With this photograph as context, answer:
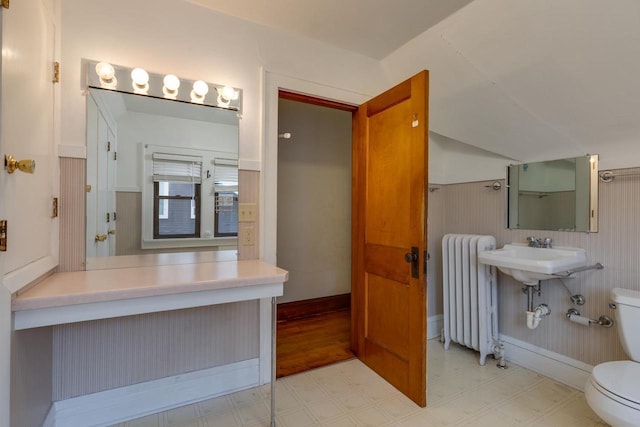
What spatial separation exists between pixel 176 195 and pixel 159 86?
62 cm

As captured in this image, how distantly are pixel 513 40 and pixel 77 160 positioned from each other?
2.40 m

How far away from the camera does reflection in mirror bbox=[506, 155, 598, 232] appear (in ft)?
6.12

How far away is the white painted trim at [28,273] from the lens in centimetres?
96

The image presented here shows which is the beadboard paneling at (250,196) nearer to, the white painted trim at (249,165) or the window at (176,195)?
the white painted trim at (249,165)

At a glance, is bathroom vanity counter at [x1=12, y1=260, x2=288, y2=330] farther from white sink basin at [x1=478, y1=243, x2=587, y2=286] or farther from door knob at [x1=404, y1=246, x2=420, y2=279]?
white sink basin at [x1=478, y1=243, x2=587, y2=286]

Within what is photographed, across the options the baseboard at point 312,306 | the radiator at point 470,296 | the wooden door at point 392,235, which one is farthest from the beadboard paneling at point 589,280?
the baseboard at point 312,306

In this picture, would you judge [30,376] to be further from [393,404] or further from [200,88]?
[393,404]

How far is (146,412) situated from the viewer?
1.62m

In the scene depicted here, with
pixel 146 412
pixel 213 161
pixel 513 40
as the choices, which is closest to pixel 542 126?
pixel 513 40

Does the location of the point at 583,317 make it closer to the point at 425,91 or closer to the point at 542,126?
the point at 542,126

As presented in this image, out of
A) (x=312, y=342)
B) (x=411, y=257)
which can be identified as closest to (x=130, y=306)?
(x=411, y=257)

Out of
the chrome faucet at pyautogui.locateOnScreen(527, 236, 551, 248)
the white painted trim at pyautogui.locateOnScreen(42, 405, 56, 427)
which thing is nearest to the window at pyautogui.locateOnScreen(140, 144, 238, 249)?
the white painted trim at pyautogui.locateOnScreen(42, 405, 56, 427)

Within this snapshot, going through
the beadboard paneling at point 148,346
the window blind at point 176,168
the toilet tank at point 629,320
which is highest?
the window blind at point 176,168

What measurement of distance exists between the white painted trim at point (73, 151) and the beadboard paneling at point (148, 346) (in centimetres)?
85
